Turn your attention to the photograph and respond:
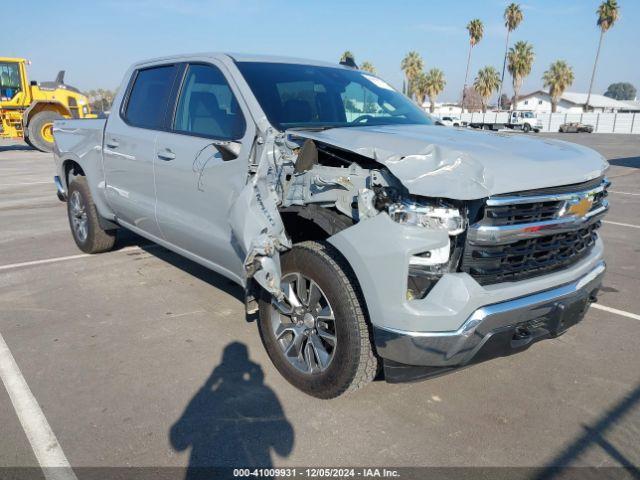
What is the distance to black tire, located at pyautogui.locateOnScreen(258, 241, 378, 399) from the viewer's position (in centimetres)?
263

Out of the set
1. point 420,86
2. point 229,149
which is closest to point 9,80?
point 229,149

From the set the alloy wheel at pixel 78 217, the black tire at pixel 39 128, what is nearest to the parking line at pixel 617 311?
the alloy wheel at pixel 78 217

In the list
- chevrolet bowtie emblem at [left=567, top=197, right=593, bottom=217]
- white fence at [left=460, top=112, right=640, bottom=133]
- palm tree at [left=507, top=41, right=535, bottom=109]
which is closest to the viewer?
chevrolet bowtie emblem at [left=567, top=197, right=593, bottom=217]

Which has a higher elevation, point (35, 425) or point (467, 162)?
point (467, 162)

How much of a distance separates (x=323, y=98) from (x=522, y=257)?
6.48 ft

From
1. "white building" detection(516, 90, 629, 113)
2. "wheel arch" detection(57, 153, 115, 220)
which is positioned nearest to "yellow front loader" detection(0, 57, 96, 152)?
"wheel arch" detection(57, 153, 115, 220)

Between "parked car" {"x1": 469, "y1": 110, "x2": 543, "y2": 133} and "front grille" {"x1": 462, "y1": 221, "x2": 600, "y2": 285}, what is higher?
"front grille" {"x1": 462, "y1": 221, "x2": 600, "y2": 285}

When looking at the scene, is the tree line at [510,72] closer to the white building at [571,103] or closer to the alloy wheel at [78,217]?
the white building at [571,103]

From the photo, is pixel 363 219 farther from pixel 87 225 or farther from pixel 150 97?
pixel 87 225

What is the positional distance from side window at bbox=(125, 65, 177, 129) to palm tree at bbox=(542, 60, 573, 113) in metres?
68.2

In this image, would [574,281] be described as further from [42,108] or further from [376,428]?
[42,108]

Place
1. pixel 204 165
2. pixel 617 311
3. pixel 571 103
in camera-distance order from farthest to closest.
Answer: pixel 571 103
pixel 617 311
pixel 204 165

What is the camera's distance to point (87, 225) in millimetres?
5652

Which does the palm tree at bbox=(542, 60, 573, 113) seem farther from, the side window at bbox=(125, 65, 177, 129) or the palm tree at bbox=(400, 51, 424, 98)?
the side window at bbox=(125, 65, 177, 129)
